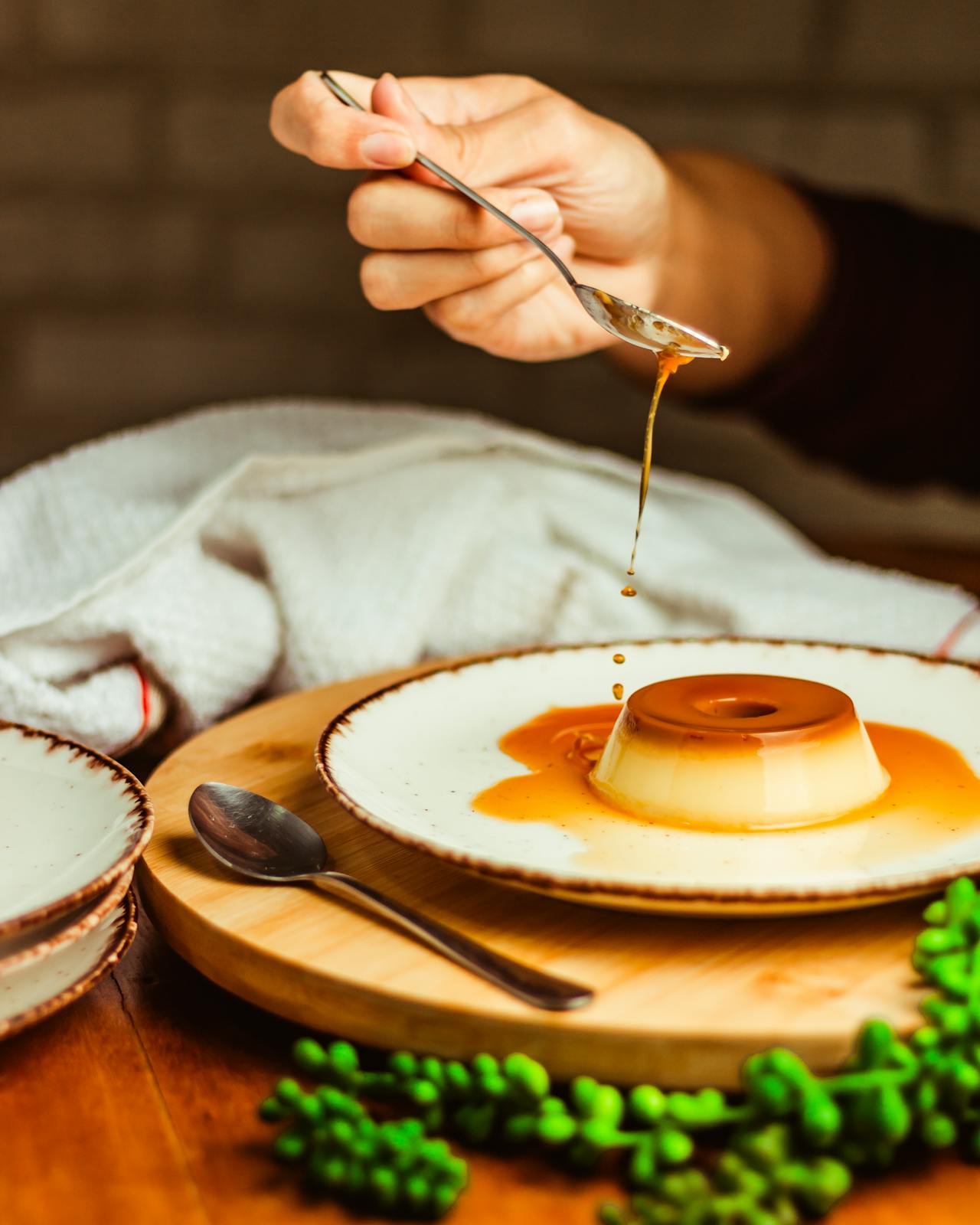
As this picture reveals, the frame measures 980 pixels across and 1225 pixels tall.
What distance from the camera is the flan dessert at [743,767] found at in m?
0.74

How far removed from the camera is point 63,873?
0.62 meters

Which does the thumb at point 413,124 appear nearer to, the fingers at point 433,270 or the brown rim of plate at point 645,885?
the fingers at point 433,270

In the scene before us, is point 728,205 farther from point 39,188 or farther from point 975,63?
point 39,188

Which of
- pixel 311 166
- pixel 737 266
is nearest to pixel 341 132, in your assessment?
pixel 737 266

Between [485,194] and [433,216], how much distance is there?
0.16 feet

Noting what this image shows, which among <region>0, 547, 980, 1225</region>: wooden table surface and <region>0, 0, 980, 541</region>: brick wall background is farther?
<region>0, 0, 980, 541</region>: brick wall background

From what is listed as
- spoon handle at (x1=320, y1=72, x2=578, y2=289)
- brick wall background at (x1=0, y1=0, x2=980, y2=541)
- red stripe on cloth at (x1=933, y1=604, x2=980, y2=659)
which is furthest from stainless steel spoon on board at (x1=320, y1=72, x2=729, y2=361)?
brick wall background at (x1=0, y1=0, x2=980, y2=541)

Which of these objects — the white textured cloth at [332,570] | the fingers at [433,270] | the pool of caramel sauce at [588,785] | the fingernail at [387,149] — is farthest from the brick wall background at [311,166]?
the pool of caramel sauce at [588,785]

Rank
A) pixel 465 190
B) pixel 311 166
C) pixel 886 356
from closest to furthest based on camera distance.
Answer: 1. pixel 465 190
2. pixel 886 356
3. pixel 311 166

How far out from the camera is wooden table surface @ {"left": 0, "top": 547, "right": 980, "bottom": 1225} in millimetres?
499

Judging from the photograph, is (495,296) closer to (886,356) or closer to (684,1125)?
(684,1125)

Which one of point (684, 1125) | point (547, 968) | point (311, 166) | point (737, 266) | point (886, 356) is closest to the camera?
point (684, 1125)

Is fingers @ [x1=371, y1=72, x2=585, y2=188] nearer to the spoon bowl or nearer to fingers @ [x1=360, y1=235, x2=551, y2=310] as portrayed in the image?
fingers @ [x1=360, y1=235, x2=551, y2=310]

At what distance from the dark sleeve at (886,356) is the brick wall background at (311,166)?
41 centimetres
